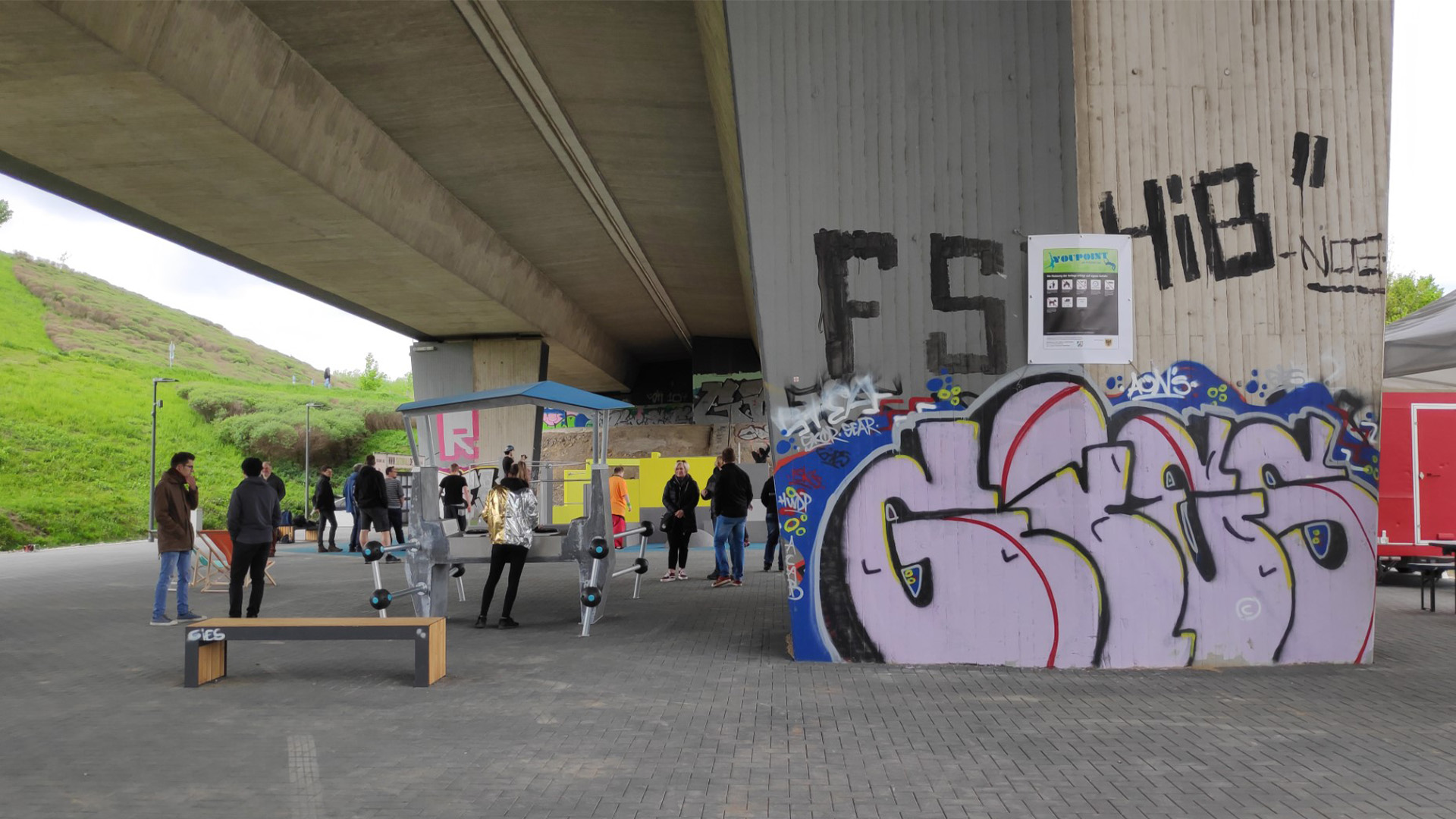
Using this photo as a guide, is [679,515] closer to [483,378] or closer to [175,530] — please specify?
[175,530]

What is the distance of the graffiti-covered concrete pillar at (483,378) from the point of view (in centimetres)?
2944

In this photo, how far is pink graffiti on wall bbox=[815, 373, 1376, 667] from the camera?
8664 millimetres

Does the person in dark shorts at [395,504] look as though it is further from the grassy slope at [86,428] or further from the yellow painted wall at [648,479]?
the grassy slope at [86,428]

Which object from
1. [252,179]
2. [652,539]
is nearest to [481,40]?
[252,179]

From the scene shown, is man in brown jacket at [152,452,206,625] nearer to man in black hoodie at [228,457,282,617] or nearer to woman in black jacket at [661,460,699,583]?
man in black hoodie at [228,457,282,617]

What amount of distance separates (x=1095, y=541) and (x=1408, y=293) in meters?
47.6

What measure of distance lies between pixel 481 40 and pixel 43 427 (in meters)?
42.2

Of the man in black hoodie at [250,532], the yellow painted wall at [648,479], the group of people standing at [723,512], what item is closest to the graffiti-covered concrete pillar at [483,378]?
the yellow painted wall at [648,479]

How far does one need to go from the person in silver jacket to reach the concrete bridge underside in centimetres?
523

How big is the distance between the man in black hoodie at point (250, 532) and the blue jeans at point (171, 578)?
1.01 m

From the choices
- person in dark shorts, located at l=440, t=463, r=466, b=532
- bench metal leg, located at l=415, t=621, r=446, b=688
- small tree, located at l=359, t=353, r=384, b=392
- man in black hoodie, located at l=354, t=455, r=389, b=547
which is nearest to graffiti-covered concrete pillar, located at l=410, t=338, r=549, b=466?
man in black hoodie, located at l=354, t=455, r=389, b=547

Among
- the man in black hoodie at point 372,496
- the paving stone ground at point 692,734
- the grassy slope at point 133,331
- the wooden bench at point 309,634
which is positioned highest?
the grassy slope at point 133,331

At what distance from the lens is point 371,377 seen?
360ft

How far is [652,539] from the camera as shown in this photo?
83.7 ft
